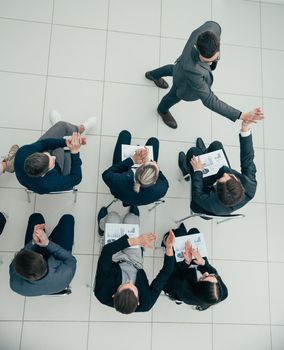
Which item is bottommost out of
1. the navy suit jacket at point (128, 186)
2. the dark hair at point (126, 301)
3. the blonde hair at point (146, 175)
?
the dark hair at point (126, 301)

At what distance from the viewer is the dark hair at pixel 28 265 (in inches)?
90.0

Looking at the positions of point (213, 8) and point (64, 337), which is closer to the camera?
point (64, 337)

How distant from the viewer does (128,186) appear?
281cm

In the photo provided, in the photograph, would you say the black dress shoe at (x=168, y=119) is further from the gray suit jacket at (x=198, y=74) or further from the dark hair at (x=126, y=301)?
the dark hair at (x=126, y=301)

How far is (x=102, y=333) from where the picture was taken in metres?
3.29

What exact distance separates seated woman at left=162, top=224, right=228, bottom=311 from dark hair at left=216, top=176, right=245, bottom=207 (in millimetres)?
640

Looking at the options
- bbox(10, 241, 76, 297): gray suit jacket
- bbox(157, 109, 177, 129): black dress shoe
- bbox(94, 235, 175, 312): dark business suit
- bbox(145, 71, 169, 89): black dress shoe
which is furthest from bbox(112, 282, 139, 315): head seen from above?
bbox(145, 71, 169, 89): black dress shoe

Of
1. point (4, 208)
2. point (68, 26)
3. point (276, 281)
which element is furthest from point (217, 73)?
point (4, 208)

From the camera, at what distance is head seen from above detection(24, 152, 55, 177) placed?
8.13 feet

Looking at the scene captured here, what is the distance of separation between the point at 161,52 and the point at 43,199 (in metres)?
2.24

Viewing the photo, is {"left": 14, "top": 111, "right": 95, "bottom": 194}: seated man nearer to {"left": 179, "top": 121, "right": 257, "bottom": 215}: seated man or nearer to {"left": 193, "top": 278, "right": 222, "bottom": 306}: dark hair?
{"left": 179, "top": 121, "right": 257, "bottom": 215}: seated man

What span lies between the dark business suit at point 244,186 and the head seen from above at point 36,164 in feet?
4.44

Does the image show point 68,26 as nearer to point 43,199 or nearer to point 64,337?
point 43,199

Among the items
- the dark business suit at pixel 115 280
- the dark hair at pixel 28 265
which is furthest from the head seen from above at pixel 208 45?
the dark hair at pixel 28 265
